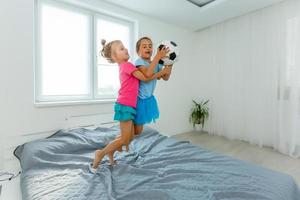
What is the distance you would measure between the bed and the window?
0.79 metres

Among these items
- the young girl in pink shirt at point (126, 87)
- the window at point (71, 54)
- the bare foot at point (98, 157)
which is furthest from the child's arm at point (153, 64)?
the window at point (71, 54)

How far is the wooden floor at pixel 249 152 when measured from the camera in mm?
2550

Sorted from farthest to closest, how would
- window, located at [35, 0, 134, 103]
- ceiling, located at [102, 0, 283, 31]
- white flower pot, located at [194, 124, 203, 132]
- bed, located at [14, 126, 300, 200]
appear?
white flower pot, located at [194, 124, 203, 132] < ceiling, located at [102, 0, 283, 31] < window, located at [35, 0, 134, 103] < bed, located at [14, 126, 300, 200]

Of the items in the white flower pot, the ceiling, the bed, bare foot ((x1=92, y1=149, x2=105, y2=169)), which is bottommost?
the white flower pot

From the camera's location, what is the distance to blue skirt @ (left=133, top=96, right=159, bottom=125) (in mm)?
1308

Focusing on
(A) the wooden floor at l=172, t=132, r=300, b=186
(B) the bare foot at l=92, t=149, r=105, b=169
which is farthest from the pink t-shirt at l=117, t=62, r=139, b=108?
(A) the wooden floor at l=172, t=132, r=300, b=186

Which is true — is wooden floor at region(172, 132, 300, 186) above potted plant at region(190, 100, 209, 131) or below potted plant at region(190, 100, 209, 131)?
below

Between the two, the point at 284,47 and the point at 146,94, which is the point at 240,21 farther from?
the point at 146,94

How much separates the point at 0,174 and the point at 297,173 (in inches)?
123

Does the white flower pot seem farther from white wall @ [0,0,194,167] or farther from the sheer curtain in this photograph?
white wall @ [0,0,194,167]

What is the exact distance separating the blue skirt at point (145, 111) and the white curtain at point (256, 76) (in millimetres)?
2642

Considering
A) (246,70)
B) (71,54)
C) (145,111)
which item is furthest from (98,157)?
(246,70)

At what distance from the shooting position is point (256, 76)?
11.2 feet

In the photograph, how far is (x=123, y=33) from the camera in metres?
3.12
